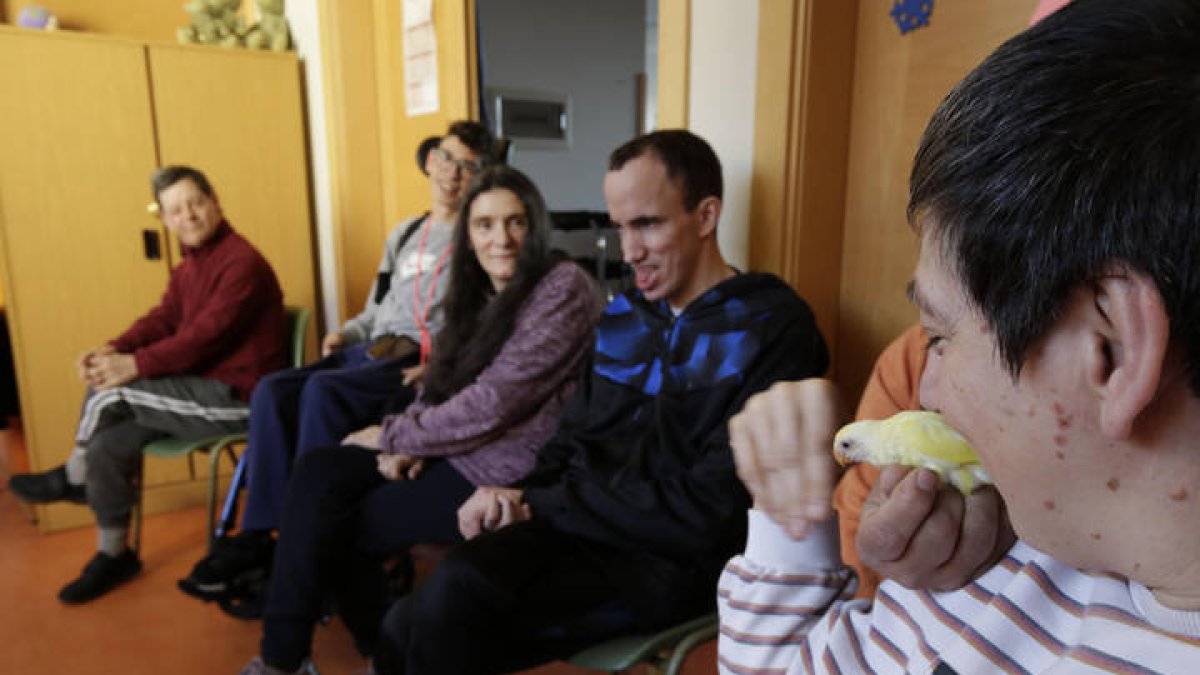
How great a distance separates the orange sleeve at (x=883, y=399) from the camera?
1.15 meters

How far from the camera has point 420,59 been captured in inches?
119

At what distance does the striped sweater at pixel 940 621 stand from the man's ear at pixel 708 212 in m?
0.90

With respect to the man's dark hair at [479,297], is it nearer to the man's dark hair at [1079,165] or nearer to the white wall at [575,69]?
the man's dark hair at [1079,165]

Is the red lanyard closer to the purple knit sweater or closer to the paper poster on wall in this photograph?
the purple knit sweater

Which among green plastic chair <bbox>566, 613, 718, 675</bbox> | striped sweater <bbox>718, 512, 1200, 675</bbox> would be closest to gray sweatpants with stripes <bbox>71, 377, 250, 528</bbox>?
green plastic chair <bbox>566, 613, 718, 675</bbox>

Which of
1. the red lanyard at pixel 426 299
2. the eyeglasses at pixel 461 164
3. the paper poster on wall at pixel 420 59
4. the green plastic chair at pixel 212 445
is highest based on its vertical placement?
the paper poster on wall at pixel 420 59

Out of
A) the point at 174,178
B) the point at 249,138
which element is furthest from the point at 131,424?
the point at 249,138

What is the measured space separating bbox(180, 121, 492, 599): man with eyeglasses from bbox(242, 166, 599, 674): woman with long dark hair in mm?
213

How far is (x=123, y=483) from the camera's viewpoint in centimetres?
249

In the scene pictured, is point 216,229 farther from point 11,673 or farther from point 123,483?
point 11,673

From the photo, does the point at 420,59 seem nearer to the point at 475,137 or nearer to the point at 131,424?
the point at 475,137

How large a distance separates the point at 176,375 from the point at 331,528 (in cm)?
118

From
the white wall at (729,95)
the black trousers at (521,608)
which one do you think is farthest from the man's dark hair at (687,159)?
the black trousers at (521,608)

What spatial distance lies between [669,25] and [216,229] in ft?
5.83
